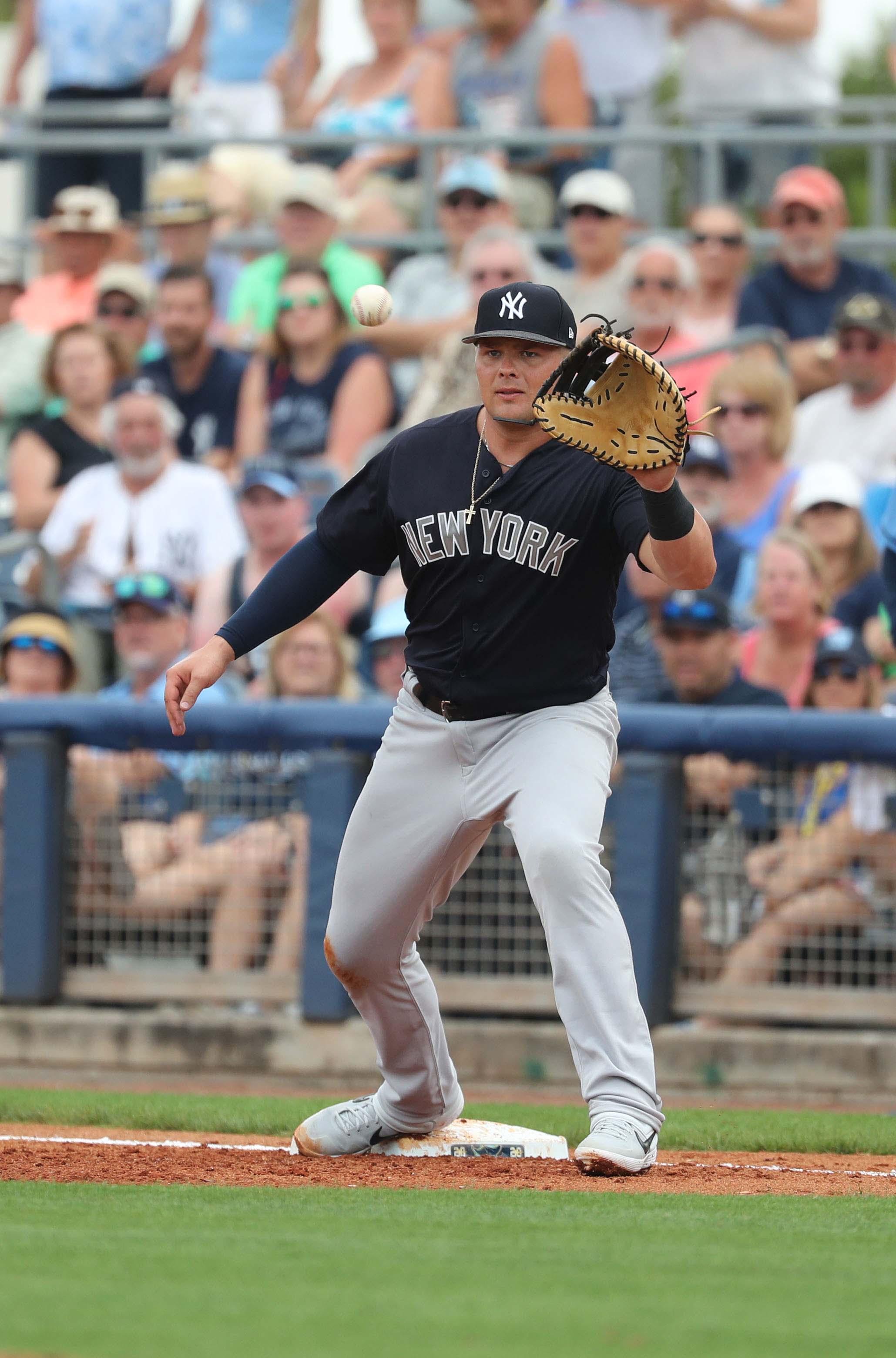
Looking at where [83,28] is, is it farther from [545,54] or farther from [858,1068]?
[858,1068]

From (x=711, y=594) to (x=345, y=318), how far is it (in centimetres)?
338

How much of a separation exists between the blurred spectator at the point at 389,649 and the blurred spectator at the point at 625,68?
4839 millimetres

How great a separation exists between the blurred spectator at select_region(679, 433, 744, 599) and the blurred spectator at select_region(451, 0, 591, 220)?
12.4 feet

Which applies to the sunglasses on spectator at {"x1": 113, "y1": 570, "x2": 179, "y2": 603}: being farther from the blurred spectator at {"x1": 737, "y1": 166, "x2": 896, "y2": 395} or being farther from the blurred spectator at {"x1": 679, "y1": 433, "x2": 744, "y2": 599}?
the blurred spectator at {"x1": 737, "y1": 166, "x2": 896, "y2": 395}

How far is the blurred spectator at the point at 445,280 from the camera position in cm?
1110

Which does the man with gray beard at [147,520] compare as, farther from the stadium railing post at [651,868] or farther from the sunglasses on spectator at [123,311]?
the stadium railing post at [651,868]

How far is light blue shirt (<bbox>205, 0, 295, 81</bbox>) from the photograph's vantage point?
13.5 meters

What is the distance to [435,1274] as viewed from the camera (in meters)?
3.52

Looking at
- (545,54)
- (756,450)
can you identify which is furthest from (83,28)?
(756,450)

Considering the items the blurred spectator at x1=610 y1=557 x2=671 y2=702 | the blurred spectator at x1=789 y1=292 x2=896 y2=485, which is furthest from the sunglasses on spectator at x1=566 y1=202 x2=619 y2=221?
the blurred spectator at x1=610 y1=557 x2=671 y2=702

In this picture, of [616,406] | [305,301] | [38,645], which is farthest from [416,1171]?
[305,301]

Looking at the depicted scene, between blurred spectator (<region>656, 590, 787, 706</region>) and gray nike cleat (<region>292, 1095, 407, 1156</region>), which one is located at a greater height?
blurred spectator (<region>656, 590, 787, 706</region>)

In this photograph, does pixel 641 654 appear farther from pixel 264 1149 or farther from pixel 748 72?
pixel 748 72

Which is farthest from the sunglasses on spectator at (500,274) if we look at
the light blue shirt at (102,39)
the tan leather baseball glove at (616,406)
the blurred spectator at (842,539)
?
the tan leather baseball glove at (616,406)
